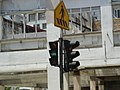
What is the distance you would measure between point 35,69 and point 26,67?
1.80 feet

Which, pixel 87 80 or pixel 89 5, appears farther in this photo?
pixel 87 80

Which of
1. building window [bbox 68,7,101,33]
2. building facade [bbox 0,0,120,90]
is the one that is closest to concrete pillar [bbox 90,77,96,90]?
building facade [bbox 0,0,120,90]

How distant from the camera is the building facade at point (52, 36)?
19016mm

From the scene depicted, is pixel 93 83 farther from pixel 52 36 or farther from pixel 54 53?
pixel 54 53

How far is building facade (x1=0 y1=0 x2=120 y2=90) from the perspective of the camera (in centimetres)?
1902

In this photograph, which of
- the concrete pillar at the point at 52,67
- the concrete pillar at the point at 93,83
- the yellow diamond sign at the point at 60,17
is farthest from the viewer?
the concrete pillar at the point at 93,83

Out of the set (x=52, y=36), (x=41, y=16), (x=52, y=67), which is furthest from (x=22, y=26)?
(x=52, y=67)

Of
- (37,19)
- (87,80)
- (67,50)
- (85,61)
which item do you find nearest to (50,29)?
(37,19)

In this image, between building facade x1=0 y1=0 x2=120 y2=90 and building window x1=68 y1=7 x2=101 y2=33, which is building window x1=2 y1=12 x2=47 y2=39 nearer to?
building facade x1=0 y1=0 x2=120 y2=90

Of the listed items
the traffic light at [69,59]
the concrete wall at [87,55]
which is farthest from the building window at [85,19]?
the traffic light at [69,59]

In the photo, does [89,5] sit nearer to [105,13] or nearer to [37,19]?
[105,13]

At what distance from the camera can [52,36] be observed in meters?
19.9

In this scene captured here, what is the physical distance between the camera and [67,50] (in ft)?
33.8

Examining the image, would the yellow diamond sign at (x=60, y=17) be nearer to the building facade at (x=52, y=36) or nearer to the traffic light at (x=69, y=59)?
the traffic light at (x=69, y=59)
